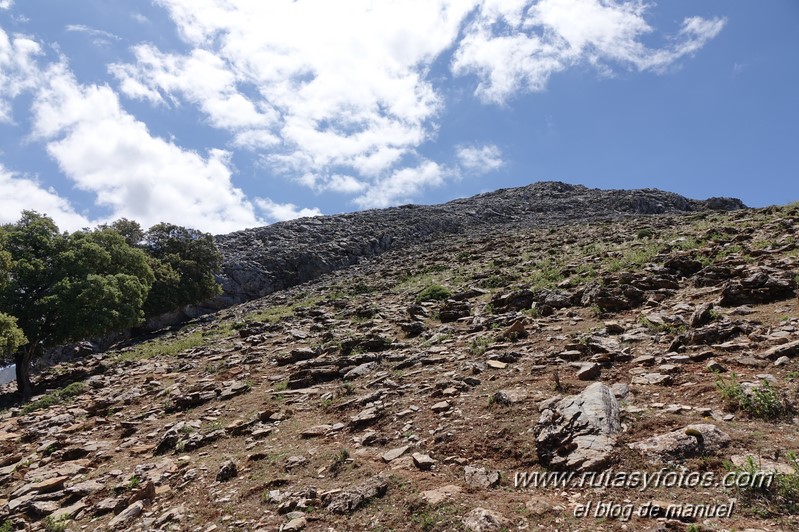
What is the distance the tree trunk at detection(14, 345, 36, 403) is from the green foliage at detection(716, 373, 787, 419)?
26091 millimetres

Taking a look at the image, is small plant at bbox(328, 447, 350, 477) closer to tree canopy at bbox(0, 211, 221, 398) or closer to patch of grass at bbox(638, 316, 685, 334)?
patch of grass at bbox(638, 316, 685, 334)

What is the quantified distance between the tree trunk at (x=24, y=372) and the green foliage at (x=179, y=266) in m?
15.1

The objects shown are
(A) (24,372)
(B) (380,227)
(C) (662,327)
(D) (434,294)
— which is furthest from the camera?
(B) (380,227)

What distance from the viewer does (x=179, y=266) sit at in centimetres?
4209

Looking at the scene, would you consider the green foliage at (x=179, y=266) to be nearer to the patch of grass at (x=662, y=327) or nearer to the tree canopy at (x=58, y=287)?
the tree canopy at (x=58, y=287)

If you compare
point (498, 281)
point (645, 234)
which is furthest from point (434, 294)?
point (645, 234)

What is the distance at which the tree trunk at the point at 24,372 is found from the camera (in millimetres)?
21278

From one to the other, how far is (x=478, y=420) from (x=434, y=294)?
15.7 meters

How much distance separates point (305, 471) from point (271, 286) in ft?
147

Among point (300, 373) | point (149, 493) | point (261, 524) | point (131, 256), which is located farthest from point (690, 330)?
point (131, 256)

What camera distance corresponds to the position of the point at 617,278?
1798 centimetres

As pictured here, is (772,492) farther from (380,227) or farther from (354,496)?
(380,227)

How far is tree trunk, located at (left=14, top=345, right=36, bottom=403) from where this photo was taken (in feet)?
69.8

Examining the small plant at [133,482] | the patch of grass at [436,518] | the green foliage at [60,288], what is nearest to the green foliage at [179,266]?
the green foliage at [60,288]
